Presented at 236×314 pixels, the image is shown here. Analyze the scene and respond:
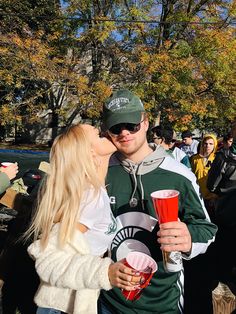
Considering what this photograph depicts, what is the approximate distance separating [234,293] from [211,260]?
1334 millimetres

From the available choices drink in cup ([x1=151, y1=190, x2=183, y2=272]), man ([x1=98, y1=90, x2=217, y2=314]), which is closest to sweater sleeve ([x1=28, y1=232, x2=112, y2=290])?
drink in cup ([x1=151, y1=190, x2=183, y2=272])

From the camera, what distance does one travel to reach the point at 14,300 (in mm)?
3115

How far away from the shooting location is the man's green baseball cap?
71.4 inches

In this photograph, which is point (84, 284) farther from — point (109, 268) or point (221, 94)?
point (221, 94)

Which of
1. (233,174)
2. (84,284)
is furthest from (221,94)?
(84,284)

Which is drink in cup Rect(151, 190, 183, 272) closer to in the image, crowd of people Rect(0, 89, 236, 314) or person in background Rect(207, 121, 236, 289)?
crowd of people Rect(0, 89, 236, 314)

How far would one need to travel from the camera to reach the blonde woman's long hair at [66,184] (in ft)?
5.31

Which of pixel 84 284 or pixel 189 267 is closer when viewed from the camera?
pixel 84 284

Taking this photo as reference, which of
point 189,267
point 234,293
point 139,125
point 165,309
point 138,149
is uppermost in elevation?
point 139,125

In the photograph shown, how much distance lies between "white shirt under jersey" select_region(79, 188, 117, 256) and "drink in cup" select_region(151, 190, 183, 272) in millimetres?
342

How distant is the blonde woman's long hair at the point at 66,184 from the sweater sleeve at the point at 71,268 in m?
0.06

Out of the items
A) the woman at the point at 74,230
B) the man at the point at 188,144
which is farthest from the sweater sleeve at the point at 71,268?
the man at the point at 188,144

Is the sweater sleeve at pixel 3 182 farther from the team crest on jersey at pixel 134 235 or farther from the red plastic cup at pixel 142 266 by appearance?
the red plastic cup at pixel 142 266

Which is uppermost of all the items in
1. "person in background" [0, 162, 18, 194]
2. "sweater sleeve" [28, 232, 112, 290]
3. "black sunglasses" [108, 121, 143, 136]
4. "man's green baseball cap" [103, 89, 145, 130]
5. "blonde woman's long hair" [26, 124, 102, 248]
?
"man's green baseball cap" [103, 89, 145, 130]
